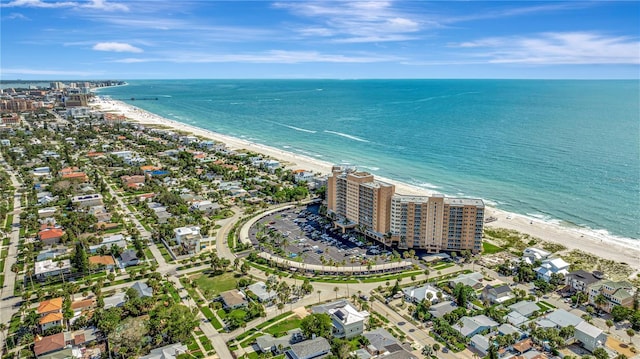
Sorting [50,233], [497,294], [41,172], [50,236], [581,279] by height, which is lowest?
[497,294]

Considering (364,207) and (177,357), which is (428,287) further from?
(177,357)

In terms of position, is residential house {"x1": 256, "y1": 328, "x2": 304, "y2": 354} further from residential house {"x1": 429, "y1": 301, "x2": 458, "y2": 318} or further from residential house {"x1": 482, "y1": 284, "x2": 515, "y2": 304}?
residential house {"x1": 482, "y1": 284, "x2": 515, "y2": 304}

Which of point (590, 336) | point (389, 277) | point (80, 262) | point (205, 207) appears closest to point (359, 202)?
point (389, 277)

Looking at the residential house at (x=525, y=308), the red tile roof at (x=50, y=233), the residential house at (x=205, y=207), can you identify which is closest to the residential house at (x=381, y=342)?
the residential house at (x=525, y=308)

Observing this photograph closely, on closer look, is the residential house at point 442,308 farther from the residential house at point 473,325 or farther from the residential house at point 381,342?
the residential house at point 381,342

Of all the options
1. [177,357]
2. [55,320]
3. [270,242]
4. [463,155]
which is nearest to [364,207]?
[270,242]

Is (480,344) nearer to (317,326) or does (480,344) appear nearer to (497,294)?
(497,294)
